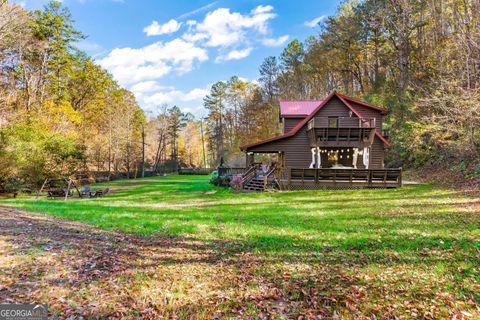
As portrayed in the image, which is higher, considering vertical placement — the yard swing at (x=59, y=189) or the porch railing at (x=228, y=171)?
the porch railing at (x=228, y=171)

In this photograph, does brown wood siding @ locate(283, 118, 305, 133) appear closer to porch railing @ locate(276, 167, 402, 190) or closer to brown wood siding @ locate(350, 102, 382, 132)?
brown wood siding @ locate(350, 102, 382, 132)

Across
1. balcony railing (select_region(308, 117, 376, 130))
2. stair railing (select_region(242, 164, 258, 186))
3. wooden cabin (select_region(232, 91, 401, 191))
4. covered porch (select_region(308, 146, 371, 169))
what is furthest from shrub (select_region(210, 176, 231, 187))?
balcony railing (select_region(308, 117, 376, 130))

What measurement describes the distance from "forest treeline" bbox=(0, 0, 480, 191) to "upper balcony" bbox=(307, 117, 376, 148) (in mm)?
3709

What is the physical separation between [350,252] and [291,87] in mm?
44128

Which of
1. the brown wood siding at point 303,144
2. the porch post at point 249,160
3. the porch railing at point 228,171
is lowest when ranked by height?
the porch railing at point 228,171

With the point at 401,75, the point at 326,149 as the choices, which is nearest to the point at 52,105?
the point at 326,149

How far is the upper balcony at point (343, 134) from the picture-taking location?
69.5 ft

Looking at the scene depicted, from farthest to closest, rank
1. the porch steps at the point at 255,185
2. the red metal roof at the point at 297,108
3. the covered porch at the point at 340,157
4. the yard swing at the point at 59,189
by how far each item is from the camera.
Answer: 1. the red metal roof at the point at 297,108
2. the covered porch at the point at 340,157
3. the porch steps at the point at 255,185
4. the yard swing at the point at 59,189

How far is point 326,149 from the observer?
23.3 m

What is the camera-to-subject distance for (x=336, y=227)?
8.37 m

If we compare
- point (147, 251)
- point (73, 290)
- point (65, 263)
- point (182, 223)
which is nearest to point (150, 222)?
point (182, 223)

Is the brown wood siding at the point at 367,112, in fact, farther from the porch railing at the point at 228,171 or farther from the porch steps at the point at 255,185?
Answer: the porch railing at the point at 228,171

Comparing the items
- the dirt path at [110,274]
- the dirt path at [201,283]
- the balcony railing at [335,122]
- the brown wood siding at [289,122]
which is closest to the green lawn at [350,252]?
the dirt path at [201,283]

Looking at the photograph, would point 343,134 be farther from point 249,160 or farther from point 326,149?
point 249,160
